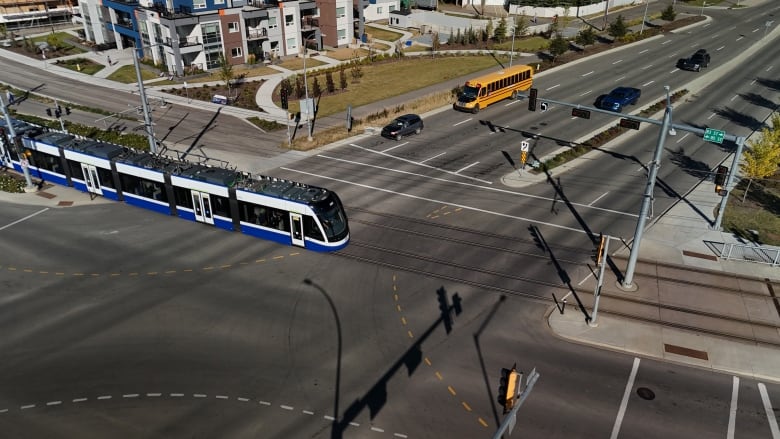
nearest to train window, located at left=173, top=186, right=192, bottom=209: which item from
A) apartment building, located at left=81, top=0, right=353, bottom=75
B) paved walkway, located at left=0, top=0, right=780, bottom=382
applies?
paved walkway, located at left=0, top=0, right=780, bottom=382

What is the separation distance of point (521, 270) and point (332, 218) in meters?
11.0

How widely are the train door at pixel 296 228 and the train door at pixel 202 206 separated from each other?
5776 millimetres

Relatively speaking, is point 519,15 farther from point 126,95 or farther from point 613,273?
point 613,273

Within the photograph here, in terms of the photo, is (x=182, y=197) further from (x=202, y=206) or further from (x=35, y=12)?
(x=35, y=12)

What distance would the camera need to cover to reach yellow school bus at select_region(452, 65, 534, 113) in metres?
55.8

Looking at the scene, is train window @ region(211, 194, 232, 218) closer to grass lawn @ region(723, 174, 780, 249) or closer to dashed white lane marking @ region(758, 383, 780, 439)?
dashed white lane marking @ region(758, 383, 780, 439)

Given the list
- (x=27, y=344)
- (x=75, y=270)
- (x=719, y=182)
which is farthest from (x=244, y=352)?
Result: (x=719, y=182)

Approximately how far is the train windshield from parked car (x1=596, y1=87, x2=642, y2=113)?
119 feet

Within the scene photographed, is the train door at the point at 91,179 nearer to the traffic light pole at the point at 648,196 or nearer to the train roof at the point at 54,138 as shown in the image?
the train roof at the point at 54,138

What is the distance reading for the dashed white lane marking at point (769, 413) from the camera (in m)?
20.3

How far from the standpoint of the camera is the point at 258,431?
66.1 ft

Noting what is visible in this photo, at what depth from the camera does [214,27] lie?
6938cm

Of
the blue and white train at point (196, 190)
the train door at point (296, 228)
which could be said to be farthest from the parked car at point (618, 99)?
the train door at point (296, 228)

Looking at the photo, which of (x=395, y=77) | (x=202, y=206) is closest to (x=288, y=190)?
(x=202, y=206)
